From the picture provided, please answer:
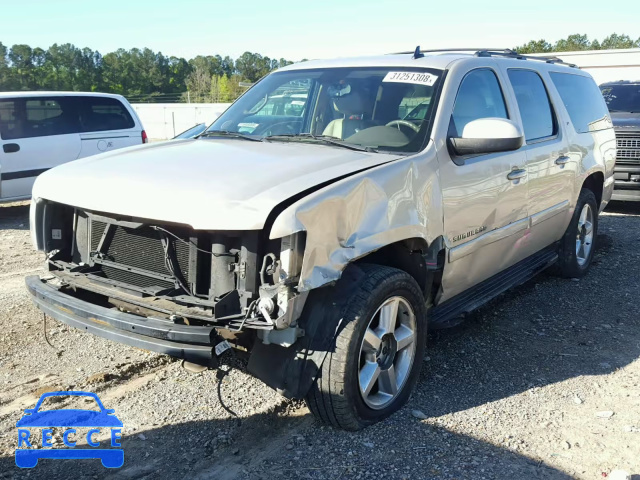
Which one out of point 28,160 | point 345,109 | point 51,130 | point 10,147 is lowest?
point 28,160

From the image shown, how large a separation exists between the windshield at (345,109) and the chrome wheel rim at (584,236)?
2.96 meters

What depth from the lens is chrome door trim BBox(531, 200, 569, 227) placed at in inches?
194

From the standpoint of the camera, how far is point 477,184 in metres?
4.02

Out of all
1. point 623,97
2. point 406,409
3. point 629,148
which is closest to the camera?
point 406,409

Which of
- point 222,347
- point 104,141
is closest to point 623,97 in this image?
point 104,141

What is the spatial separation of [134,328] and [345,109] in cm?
205

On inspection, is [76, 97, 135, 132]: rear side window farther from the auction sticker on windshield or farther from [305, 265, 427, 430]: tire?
[305, 265, 427, 430]: tire

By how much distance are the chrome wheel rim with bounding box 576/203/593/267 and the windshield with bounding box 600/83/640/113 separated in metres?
5.60

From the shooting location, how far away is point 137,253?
3.29 m

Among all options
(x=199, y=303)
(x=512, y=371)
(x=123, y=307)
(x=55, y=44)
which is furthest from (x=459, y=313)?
(x=55, y=44)

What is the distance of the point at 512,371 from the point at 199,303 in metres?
2.29

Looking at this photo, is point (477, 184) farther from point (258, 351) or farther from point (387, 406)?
point (258, 351)

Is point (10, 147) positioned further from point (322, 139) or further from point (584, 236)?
point (584, 236)

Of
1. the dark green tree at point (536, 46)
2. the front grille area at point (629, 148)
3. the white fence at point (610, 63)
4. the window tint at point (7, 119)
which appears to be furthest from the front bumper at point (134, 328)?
the dark green tree at point (536, 46)
